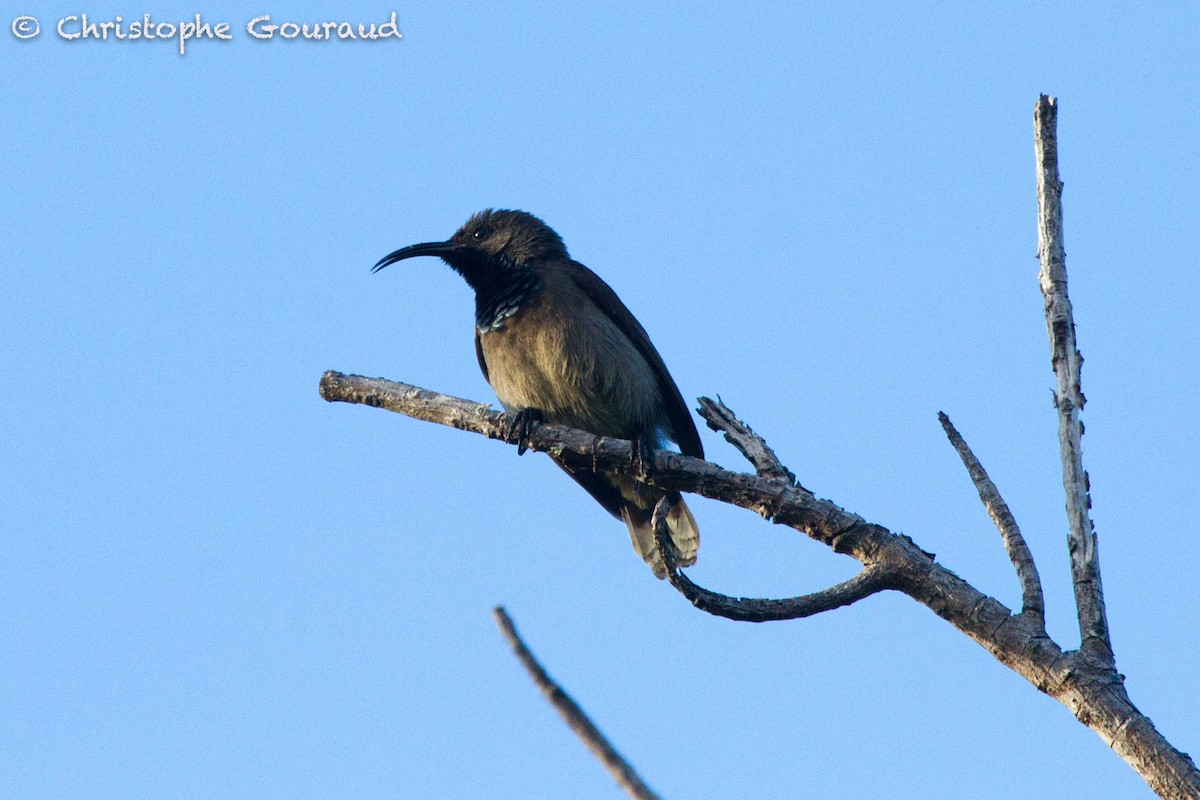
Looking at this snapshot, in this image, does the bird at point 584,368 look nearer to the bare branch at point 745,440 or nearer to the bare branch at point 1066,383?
the bare branch at point 745,440

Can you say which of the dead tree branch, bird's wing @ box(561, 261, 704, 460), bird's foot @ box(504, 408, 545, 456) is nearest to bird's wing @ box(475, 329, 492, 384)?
bird's wing @ box(561, 261, 704, 460)

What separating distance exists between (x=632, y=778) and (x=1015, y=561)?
2.97 m

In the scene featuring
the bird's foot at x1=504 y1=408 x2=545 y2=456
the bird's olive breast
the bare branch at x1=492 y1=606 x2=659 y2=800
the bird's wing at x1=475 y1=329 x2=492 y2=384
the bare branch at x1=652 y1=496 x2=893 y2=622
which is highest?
the bird's wing at x1=475 y1=329 x2=492 y2=384

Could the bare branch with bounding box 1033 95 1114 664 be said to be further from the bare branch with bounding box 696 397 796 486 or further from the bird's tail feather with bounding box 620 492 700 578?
the bird's tail feather with bounding box 620 492 700 578

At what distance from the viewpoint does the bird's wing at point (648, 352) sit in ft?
25.6

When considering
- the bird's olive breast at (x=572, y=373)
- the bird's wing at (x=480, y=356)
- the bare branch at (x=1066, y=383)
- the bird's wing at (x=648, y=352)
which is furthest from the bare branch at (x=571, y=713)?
the bird's wing at (x=480, y=356)

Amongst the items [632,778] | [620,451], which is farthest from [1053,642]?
[632,778]

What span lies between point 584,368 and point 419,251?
6.46 ft

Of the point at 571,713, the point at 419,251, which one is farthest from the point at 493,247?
the point at 571,713

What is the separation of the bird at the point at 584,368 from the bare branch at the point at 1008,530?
8.90ft

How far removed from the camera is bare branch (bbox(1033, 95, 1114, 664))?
4198mm

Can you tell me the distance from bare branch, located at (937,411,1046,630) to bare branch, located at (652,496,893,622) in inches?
18.1

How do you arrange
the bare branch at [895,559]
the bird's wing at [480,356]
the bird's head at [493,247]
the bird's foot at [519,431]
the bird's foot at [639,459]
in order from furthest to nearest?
the bird's head at [493,247] < the bird's wing at [480,356] < the bird's foot at [519,431] < the bird's foot at [639,459] < the bare branch at [895,559]

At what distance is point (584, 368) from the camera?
7406 millimetres
